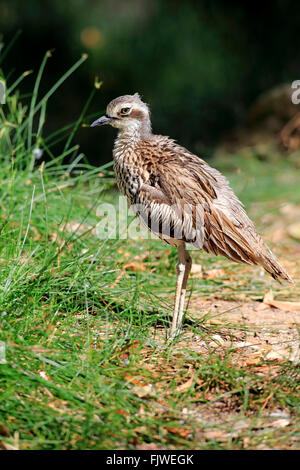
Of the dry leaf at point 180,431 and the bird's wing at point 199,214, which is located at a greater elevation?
the bird's wing at point 199,214

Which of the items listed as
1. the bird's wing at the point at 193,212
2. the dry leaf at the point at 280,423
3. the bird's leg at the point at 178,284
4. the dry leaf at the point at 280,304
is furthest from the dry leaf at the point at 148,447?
the dry leaf at the point at 280,304

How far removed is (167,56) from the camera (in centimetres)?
1151

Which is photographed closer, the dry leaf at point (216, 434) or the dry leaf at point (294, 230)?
the dry leaf at point (216, 434)

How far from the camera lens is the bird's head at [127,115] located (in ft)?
15.1

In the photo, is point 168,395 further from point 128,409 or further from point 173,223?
point 173,223

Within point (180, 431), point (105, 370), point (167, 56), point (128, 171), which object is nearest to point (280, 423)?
point (180, 431)

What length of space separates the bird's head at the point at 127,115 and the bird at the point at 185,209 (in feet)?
0.62

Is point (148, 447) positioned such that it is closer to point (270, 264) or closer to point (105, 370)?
point (105, 370)

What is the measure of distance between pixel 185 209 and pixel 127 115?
80cm

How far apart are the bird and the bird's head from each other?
19 centimetres

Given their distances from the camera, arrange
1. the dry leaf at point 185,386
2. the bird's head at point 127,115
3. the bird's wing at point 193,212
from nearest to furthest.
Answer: the dry leaf at point 185,386 < the bird's wing at point 193,212 < the bird's head at point 127,115

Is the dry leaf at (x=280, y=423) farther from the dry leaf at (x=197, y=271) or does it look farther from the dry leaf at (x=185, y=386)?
the dry leaf at (x=197, y=271)

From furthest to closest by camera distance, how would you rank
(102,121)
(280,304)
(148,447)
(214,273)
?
(214,273)
(280,304)
(102,121)
(148,447)

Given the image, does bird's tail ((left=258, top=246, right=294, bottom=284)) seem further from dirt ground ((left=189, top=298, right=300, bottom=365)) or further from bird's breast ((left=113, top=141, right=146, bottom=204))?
bird's breast ((left=113, top=141, right=146, bottom=204))
